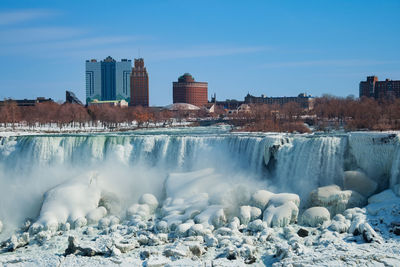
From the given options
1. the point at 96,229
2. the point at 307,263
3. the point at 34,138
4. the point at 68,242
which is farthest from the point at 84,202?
the point at 307,263

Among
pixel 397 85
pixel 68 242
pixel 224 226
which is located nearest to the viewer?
pixel 68 242

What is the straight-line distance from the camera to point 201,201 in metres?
22.4

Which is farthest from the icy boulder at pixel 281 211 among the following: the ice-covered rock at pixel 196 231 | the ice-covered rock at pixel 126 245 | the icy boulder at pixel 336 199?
the ice-covered rock at pixel 126 245

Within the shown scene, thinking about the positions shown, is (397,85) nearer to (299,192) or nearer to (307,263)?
(299,192)

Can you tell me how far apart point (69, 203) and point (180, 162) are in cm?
741

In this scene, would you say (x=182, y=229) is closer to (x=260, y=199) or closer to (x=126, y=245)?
(x=126, y=245)

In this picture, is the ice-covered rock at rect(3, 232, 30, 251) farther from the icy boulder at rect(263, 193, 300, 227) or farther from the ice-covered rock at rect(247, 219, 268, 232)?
the icy boulder at rect(263, 193, 300, 227)

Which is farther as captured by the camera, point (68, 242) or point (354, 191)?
point (354, 191)

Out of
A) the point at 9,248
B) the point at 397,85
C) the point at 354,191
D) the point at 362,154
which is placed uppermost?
the point at 397,85

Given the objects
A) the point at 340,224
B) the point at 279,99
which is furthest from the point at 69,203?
the point at 279,99

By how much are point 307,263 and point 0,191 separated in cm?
1910

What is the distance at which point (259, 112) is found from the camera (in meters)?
63.6

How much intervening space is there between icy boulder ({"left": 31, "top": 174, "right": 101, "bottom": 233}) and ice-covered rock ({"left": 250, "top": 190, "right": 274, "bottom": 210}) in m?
7.32

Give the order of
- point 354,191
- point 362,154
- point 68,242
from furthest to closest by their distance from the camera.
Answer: point 362,154, point 354,191, point 68,242
